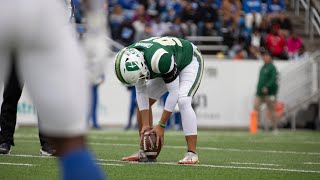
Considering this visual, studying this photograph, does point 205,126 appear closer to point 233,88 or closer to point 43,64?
point 233,88

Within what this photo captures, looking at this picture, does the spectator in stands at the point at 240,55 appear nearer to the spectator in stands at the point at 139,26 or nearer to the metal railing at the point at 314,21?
the spectator in stands at the point at 139,26

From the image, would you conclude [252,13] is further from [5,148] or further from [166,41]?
[5,148]

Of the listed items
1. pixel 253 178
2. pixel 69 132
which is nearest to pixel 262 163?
pixel 253 178

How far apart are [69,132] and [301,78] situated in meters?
16.8

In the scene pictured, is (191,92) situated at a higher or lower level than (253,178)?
higher

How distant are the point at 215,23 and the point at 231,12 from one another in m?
0.86

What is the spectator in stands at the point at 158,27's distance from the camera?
1945cm

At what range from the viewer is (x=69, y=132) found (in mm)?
3213

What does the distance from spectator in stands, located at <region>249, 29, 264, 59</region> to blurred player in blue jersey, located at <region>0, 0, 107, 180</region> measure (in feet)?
55.1

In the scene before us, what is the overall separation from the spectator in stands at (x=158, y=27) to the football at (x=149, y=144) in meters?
11.6

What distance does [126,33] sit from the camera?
1906 cm

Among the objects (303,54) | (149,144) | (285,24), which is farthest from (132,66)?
(285,24)

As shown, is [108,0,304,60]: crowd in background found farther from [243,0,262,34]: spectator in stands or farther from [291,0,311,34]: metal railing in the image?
[291,0,311,34]: metal railing

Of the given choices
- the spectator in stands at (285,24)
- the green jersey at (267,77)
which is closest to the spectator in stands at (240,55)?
the spectator in stands at (285,24)
